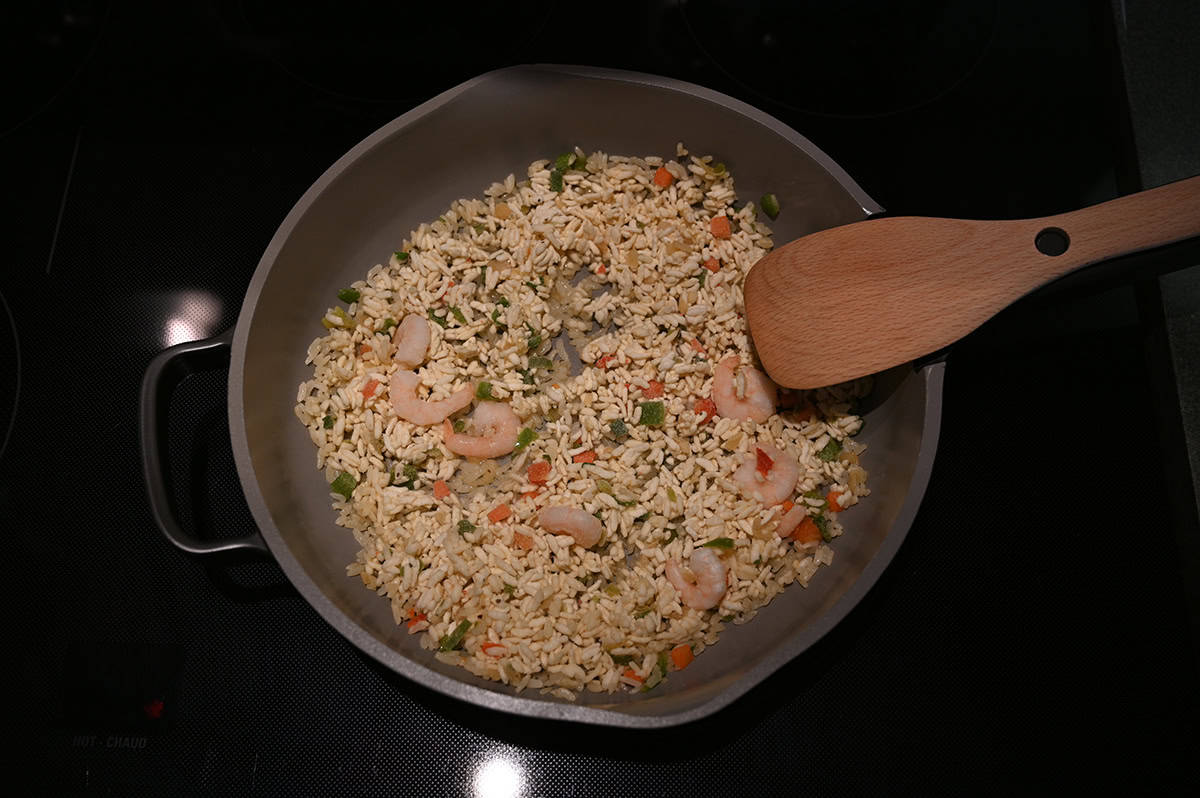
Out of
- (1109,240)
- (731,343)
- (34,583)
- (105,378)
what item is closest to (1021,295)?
(1109,240)

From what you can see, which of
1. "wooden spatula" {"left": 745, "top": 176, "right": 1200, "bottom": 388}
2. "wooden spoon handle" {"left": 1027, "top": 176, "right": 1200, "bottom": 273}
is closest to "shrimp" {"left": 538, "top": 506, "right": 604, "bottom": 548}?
"wooden spatula" {"left": 745, "top": 176, "right": 1200, "bottom": 388}

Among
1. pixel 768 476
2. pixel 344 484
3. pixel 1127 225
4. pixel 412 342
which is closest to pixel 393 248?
pixel 412 342

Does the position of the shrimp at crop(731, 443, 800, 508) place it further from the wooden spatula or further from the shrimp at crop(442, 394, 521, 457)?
the shrimp at crop(442, 394, 521, 457)

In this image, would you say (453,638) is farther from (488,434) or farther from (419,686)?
(488,434)

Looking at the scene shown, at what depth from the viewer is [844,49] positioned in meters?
1.55

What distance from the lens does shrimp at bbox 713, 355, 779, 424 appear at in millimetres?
1403

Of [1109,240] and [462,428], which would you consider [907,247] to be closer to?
[1109,240]

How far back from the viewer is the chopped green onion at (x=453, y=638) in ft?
4.22

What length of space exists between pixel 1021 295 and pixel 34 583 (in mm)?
1629

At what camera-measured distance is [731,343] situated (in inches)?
57.0

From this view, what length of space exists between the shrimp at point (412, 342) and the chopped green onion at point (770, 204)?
65 centimetres

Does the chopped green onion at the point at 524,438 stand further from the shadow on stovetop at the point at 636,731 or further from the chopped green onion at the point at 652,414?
the shadow on stovetop at the point at 636,731

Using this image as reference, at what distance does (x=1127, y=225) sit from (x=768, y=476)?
635mm

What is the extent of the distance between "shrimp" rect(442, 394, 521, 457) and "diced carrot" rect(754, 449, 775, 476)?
411 mm
